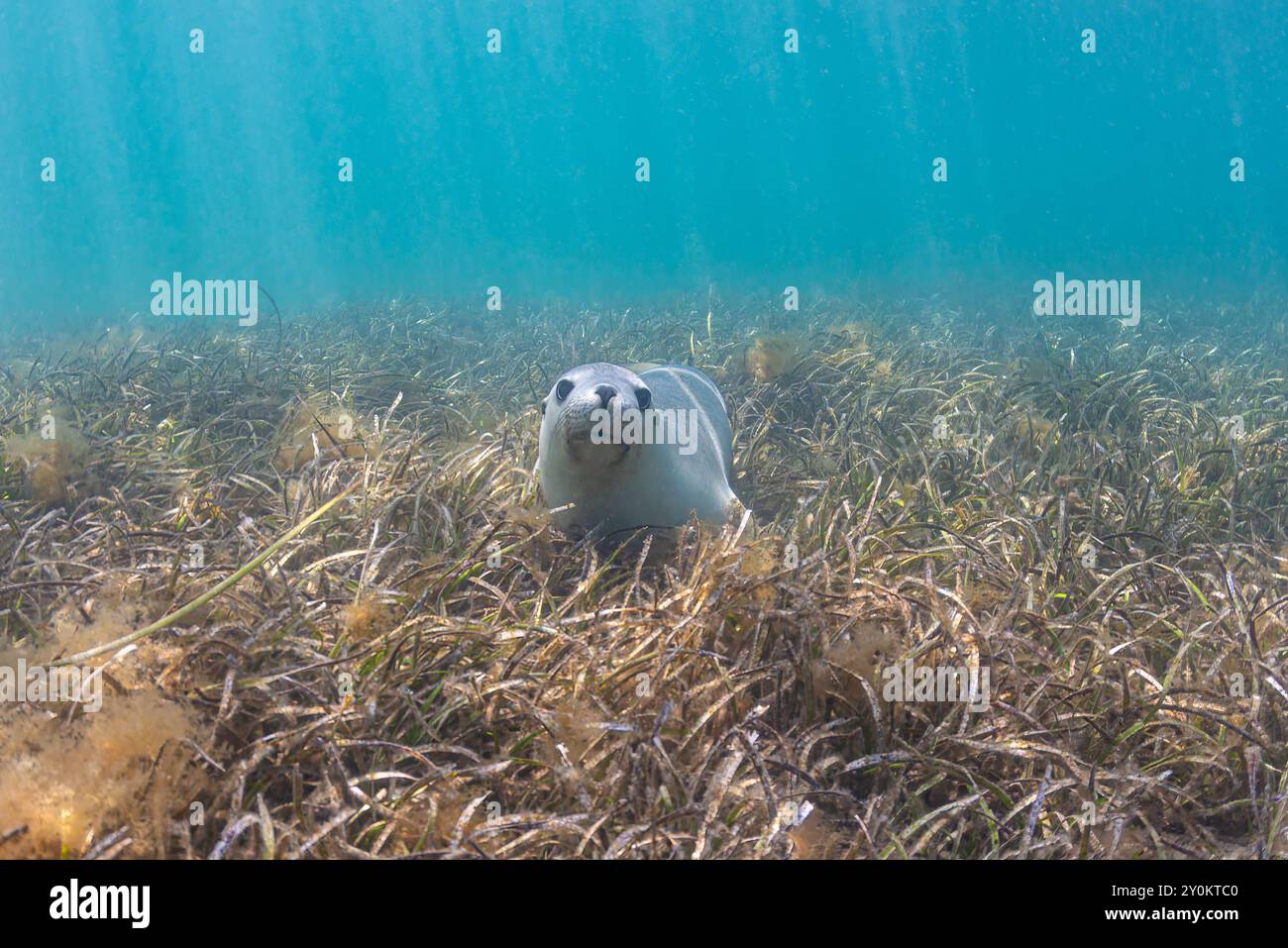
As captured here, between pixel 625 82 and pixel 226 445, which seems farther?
pixel 625 82

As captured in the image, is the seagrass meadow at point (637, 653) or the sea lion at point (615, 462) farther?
the sea lion at point (615, 462)

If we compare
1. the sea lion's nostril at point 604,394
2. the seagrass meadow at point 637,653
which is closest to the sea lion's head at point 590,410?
the sea lion's nostril at point 604,394

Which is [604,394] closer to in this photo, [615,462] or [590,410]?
[590,410]

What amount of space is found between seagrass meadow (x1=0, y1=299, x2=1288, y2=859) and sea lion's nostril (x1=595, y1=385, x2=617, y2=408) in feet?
2.06

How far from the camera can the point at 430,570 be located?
2.84m

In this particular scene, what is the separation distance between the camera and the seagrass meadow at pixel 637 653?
1845mm

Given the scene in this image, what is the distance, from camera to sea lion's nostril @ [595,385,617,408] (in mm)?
2980

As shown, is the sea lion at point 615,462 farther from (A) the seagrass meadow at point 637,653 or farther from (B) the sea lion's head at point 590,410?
(A) the seagrass meadow at point 637,653

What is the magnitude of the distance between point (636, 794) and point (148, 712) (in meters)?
1.22

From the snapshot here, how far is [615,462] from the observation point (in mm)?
3135
